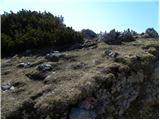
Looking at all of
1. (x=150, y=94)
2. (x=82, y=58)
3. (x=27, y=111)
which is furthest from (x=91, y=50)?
(x=27, y=111)

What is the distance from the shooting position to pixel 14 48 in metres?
20.1

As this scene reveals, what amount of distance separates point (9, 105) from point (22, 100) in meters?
0.52

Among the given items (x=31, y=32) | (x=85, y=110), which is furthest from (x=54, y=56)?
(x=85, y=110)

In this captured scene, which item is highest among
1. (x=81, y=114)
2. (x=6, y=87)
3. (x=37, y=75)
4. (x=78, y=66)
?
(x=78, y=66)

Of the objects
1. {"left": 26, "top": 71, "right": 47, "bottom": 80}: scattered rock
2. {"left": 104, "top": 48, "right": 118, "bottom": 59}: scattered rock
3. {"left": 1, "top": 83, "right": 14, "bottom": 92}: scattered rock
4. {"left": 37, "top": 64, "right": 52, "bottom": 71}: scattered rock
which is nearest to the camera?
{"left": 1, "top": 83, "right": 14, "bottom": 92}: scattered rock

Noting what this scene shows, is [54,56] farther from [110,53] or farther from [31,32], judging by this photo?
[31,32]

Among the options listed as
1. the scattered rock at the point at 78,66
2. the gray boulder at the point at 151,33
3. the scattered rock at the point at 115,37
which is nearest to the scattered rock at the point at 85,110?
the scattered rock at the point at 78,66

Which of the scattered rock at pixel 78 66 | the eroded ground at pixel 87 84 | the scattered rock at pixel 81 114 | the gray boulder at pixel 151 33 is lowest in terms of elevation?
the scattered rock at pixel 81 114

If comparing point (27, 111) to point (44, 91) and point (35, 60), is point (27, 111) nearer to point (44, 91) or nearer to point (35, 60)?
point (44, 91)

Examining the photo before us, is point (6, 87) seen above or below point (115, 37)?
below

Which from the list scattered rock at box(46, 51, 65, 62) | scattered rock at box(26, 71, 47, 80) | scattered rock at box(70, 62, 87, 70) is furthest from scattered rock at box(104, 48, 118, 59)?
scattered rock at box(26, 71, 47, 80)

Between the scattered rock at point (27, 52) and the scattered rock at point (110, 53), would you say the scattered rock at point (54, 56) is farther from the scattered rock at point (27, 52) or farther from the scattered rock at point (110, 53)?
the scattered rock at point (110, 53)

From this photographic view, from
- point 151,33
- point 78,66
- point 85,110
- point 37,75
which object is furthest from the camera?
point 151,33

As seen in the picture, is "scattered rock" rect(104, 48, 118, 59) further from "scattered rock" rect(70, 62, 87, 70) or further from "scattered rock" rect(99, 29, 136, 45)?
"scattered rock" rect(99, 29, 136, 45)
